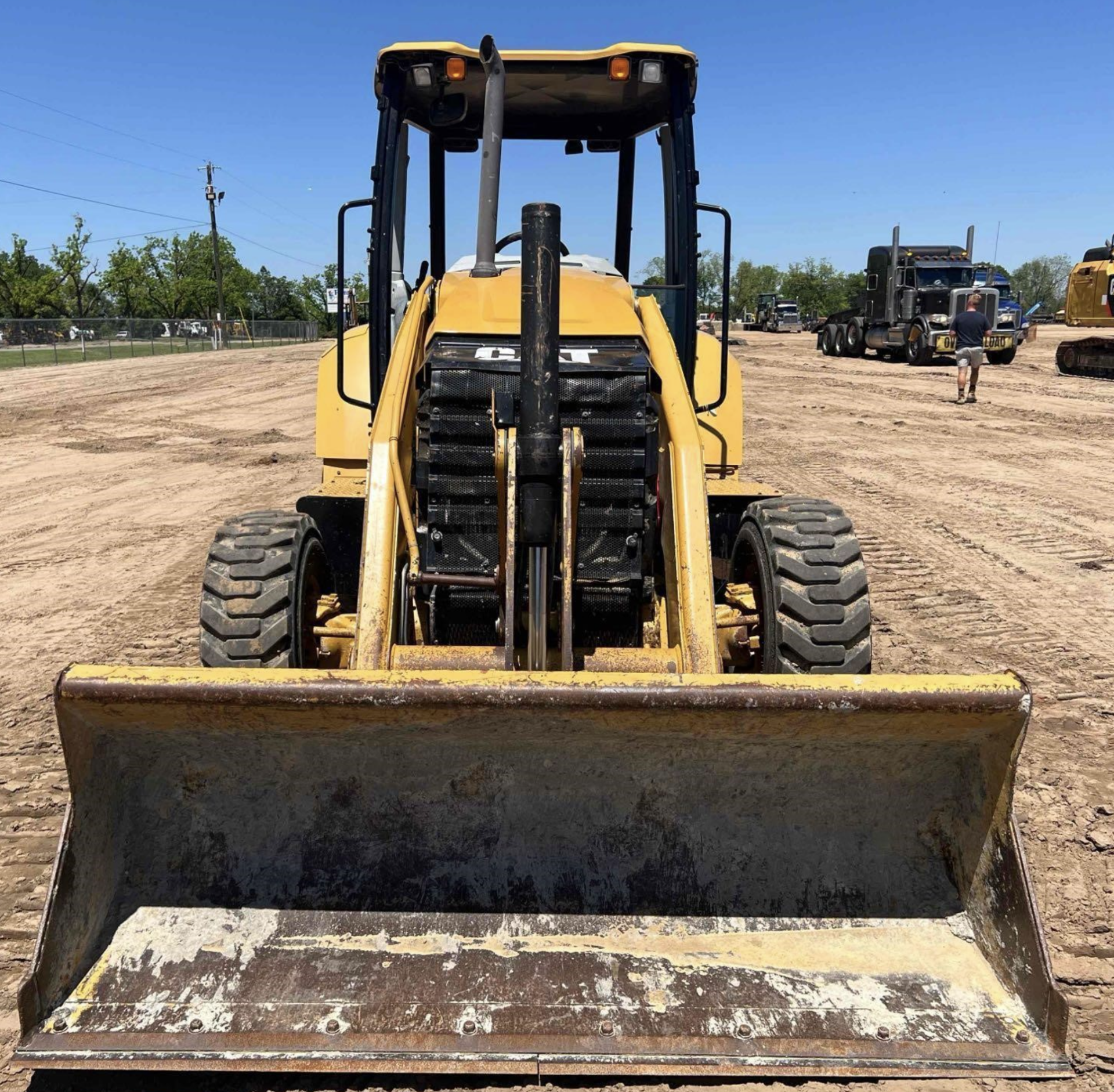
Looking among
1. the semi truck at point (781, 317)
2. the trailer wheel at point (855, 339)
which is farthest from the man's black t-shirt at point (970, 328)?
the semi truck at point (781, 317)

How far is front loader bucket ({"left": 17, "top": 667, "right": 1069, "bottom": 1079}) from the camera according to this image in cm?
241

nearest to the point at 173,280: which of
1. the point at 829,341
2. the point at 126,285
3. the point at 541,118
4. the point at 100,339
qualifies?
the point at 126,285

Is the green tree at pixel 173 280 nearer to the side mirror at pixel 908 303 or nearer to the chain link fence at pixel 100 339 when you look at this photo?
the chain link fence at pixel 100 339

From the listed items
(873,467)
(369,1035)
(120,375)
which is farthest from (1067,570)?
(120,375)

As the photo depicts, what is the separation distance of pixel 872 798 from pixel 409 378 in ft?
7.17

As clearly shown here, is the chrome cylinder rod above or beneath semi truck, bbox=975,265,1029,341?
beneath

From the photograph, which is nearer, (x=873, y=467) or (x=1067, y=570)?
(x=1067, y=570)

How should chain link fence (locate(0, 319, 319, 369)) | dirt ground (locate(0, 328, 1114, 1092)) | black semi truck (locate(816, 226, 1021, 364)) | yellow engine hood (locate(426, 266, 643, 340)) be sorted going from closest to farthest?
1. dirt ground (locate(0, 328, 1114, 1092))
2. yellow engine hood (locate(426, 266, 643, 340))
3. black semi truck (locate(816, 226, 1021, 364))
4. chain link fence (locate(0, 319, 319, 369))

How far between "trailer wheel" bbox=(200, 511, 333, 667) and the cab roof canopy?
2079 millimetres

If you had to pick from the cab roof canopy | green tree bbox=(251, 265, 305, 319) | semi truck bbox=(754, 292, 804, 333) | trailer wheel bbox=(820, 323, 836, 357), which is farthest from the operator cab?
green tree bbox=(251, 265, 305, 319)

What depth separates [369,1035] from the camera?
2418 millimetres

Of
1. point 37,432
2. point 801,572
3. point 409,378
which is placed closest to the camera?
point 801,572

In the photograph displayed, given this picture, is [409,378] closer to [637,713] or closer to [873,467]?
[637,713]

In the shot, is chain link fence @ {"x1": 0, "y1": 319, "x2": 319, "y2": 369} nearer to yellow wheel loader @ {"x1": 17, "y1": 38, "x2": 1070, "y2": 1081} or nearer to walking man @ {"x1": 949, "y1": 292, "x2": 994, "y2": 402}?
walking man @ {"x1": 949, "y1": 292, "x2": 994, "y2": 402}
